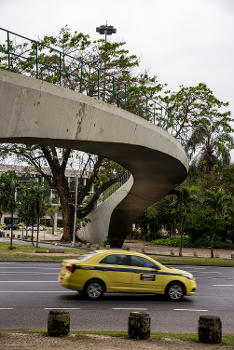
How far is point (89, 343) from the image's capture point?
825cm

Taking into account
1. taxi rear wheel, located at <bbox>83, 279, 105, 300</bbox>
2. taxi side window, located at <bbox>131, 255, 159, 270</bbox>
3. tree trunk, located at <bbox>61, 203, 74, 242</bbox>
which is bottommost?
taxi rear wheel, located at <bbox>83, 279, 105, 300</bbox>

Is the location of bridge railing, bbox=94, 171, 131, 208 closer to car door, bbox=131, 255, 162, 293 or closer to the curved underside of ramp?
the curved underside of ramp

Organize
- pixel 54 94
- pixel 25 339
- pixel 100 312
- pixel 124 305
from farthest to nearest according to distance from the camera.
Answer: pixel 54 94 < pixel 124 305 < pixel 100 312 < pixel 25 339

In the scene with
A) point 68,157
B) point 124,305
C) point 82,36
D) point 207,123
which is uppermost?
point 82,36

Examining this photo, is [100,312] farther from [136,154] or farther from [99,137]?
[136,154]

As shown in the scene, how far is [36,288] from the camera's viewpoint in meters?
15.9

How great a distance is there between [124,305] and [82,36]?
3046 centimetres

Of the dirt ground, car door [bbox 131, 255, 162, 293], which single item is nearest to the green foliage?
car door [bbox 131, 255, 162, 293]

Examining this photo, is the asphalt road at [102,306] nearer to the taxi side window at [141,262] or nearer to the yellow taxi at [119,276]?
the yellow taxi at [119,276]

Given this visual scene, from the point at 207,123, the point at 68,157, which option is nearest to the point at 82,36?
the point at 68,157

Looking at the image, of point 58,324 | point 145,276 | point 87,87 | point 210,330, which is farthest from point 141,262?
point 87,87

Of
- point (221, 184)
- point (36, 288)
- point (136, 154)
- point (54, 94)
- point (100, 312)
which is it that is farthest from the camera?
point (221, 184)

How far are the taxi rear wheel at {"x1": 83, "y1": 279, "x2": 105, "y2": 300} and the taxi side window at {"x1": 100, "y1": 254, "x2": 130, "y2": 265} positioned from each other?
0.62 meters

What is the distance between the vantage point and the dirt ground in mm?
7812
